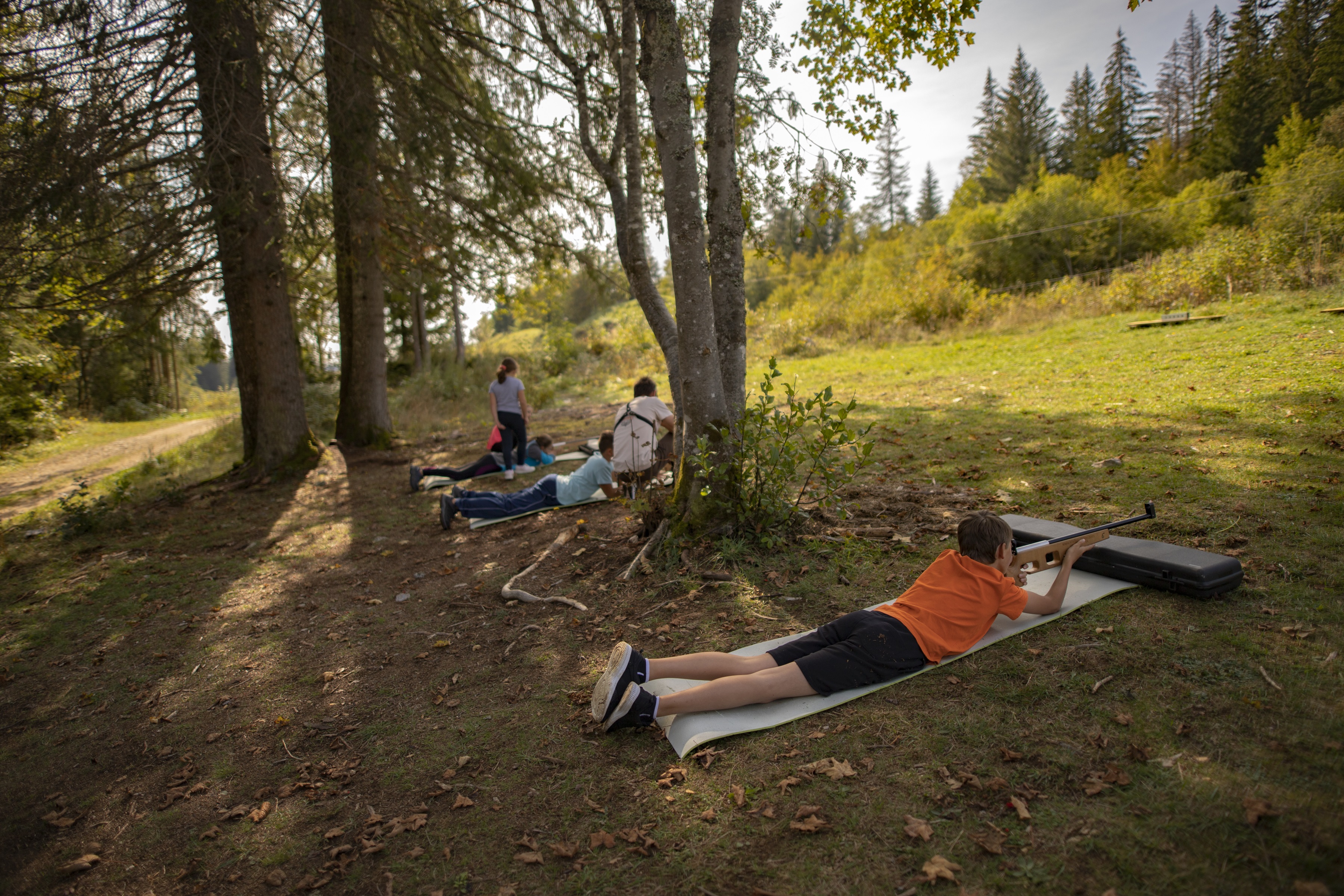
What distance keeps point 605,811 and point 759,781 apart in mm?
714

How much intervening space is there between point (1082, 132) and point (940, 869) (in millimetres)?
59807

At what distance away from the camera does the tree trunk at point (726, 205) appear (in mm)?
5477

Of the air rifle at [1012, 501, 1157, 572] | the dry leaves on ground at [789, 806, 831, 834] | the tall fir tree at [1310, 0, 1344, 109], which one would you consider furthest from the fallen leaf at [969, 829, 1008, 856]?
the tall fir tree at [1310, 0, 1344, 109]

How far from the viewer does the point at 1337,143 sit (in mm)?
20969

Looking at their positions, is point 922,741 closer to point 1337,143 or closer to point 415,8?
point 415,8

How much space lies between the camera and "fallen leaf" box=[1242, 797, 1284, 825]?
2260mm

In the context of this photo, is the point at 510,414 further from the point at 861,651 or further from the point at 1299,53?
the point at 1299,53

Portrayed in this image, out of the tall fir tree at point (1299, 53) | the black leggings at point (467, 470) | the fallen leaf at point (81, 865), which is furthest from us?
the tall fir tree at point (1299, 53)

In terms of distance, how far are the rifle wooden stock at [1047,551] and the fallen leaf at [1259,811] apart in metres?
1.64

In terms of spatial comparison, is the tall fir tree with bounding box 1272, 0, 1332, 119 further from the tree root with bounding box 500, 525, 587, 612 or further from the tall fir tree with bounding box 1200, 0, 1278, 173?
the tree root with bounding box 500, 525, 587, 612

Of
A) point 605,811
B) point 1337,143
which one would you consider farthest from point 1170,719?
point 1337,143

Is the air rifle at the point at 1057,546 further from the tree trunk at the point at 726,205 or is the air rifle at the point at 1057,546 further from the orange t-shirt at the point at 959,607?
the tree trunk at the point at 726,205

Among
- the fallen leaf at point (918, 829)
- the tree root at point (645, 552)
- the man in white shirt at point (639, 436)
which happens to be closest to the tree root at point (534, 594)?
the tree root at point (645, 552)

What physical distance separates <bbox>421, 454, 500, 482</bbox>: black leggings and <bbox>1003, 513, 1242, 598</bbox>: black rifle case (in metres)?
7.69
